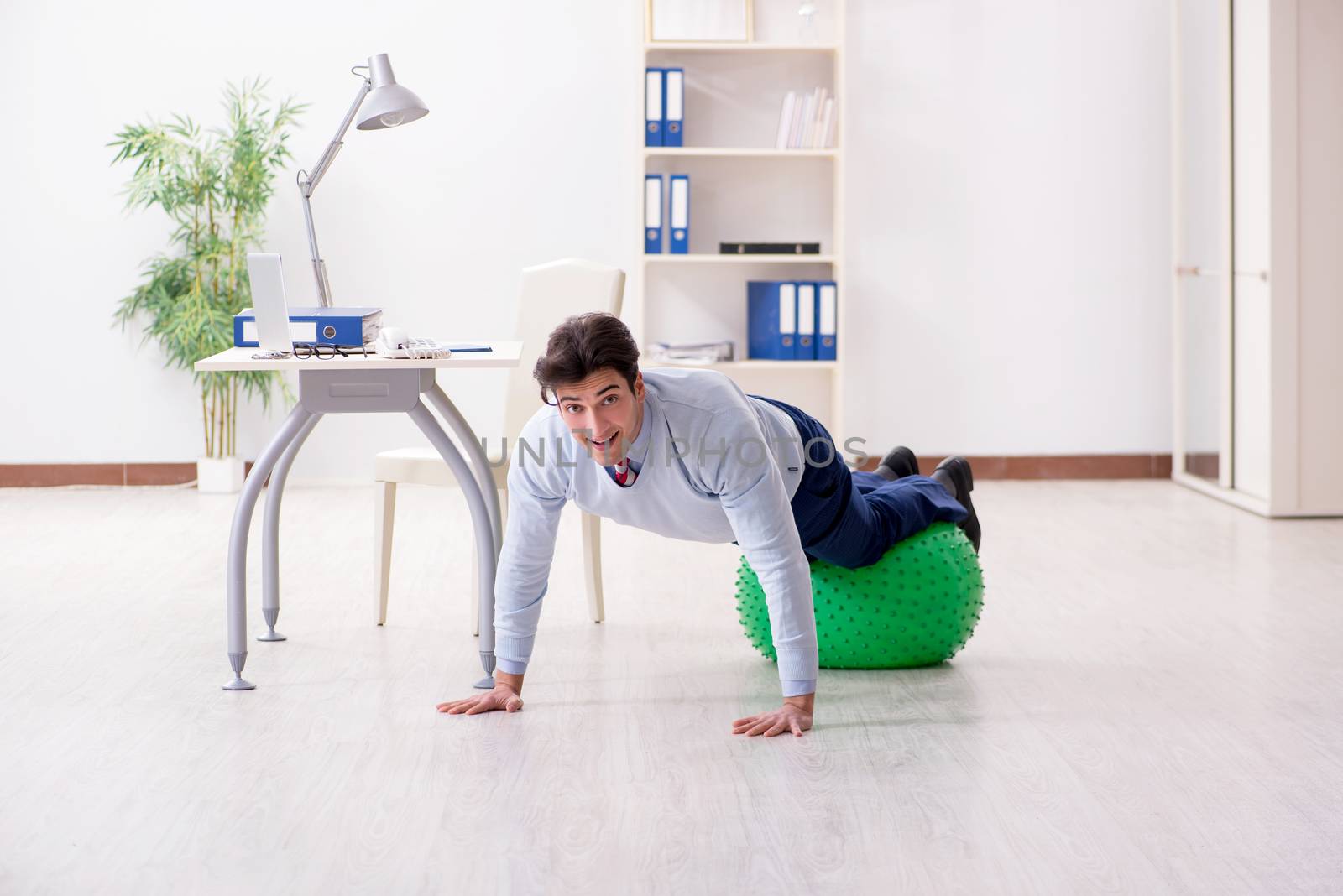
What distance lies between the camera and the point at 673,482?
2.49 metres

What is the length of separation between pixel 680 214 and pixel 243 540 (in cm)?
282

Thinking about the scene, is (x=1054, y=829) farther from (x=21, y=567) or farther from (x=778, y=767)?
(x=21, y=567)

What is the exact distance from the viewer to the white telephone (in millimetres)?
2820

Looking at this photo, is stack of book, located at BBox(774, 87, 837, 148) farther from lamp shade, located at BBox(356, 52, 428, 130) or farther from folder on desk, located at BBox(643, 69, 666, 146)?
lamp shade, located at BBox(356, 52, 428, 130)

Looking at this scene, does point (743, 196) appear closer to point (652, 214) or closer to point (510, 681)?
point (652, 214)

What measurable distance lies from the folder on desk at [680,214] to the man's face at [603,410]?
301cm

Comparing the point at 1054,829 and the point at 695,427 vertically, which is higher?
the point at 695,427

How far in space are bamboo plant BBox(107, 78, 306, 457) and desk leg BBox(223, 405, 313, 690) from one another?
2393mm

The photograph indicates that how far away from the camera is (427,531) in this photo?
4.75 meters

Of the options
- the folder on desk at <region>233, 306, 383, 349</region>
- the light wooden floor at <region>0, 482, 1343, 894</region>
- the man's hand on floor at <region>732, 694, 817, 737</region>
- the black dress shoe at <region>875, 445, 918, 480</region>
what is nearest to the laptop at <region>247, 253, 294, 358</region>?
the folder on desk at <region>233, 306, 383, 349</region>

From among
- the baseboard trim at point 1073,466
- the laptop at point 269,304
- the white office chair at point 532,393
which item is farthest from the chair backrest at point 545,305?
the baseboard trim at point 1073,466

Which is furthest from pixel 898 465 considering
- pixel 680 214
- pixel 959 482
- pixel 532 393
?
pixel 680 214

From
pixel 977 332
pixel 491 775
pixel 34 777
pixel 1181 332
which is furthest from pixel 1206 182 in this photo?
pixel 34 777

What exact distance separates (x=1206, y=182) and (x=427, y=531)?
10.0 ft
